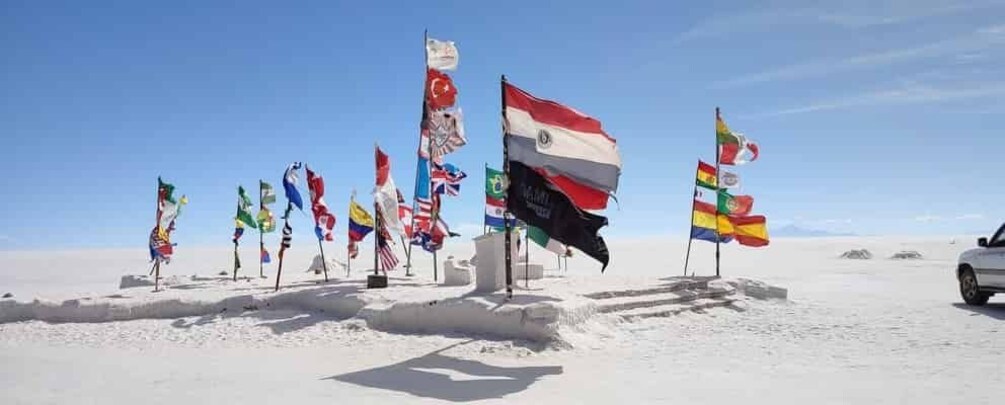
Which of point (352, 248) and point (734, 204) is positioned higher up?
point (734, 204)

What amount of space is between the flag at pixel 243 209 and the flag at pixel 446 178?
8245 millimetres

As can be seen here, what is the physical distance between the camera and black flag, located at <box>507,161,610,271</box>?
12055mm

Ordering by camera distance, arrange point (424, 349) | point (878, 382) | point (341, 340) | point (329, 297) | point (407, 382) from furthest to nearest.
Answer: point (329, 297) → point (341, 340) → point (424, 349) → point (407, 382) → point (878, 382)

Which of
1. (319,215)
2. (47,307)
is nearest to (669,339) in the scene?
(319,215)

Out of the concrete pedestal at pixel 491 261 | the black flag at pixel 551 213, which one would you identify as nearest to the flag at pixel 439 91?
the concrete pedestal at pixel 491 261

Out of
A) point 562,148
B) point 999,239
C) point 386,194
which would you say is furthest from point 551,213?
point 999,239

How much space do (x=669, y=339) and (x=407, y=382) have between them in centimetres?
527

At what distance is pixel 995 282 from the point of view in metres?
15.2

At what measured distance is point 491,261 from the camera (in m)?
14.9

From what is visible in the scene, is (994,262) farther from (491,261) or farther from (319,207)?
(319,207)

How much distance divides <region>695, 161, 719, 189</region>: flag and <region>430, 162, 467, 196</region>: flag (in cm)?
680

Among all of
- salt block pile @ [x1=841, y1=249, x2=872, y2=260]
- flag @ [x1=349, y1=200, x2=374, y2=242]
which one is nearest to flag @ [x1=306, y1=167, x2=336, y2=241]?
flag @ [x1=349, y1=200, x2=374, y2=242]

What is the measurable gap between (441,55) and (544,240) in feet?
17.0

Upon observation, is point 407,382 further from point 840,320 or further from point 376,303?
point 840,320
